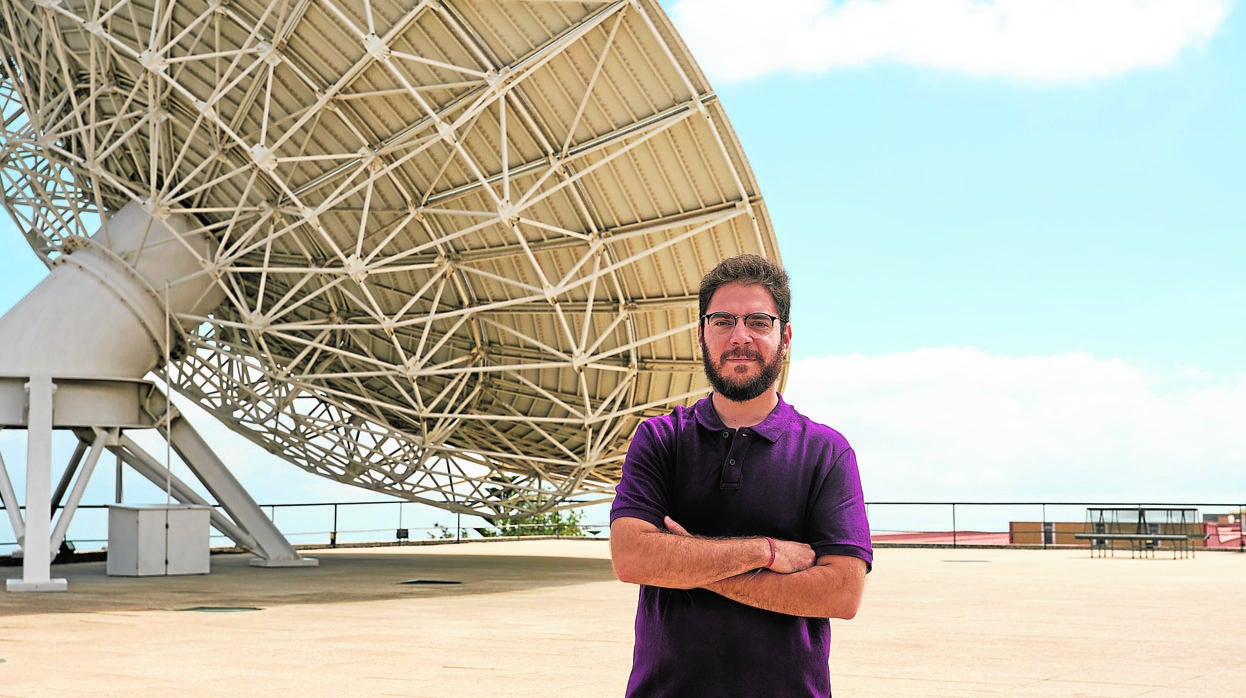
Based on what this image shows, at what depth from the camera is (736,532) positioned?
3.67 metres

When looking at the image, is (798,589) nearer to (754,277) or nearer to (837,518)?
(837,518)

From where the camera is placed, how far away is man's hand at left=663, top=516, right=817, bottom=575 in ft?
11.7

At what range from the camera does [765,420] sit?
380 cm

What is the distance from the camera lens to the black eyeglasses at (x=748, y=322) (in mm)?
3781

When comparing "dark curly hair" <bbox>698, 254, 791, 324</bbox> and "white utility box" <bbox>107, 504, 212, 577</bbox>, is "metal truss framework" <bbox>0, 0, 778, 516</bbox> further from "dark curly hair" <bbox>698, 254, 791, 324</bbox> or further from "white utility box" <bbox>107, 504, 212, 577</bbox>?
"dark curly hair" <bbox>698, 254, 791, 324</bbox>

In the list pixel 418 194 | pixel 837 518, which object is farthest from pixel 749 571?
pixel 418 194

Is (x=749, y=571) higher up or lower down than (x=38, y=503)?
higher up

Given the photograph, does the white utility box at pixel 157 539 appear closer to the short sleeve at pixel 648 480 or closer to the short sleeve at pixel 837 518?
the short sleeve at pixel 648 480

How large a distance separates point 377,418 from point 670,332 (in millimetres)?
7516

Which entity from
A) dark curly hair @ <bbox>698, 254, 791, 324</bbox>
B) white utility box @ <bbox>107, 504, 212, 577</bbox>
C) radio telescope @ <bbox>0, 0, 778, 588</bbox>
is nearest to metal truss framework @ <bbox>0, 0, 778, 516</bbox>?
radio telescope @ <bbox>0, 0, 778, 588</bbox>

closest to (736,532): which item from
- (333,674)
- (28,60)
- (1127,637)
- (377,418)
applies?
(333,674)

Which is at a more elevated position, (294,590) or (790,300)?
(790,300)

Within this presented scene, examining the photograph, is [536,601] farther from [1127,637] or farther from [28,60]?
[28,60]

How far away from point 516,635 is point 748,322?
448 inches
